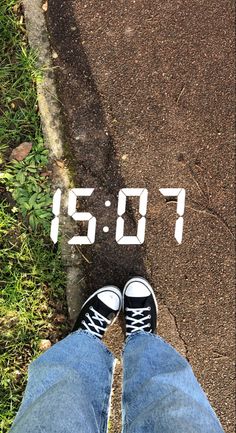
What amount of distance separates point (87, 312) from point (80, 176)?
701mm

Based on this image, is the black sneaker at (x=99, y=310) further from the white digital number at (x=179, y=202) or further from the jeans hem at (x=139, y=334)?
the white digital number at (x=179, y=202)

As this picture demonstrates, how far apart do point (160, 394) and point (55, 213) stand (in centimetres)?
103

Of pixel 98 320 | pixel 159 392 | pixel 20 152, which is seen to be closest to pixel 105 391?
pixel 159 392

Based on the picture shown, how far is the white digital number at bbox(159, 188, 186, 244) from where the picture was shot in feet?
8.03

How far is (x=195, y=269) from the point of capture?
8.07 ft

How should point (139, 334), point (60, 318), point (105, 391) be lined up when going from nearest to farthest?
1. point (105, 391)
2. point (139, 334)
3. point (60, 318)

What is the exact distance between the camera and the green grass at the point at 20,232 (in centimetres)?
236

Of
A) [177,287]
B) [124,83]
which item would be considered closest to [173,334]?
[177,287]

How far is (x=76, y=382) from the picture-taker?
6.38ft

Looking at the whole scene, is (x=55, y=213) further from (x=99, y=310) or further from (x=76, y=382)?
(x=76, y=382)

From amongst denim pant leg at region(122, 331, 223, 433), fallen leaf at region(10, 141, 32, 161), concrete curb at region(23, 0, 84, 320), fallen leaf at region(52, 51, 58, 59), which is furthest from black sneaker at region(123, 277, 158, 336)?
fallen leaf at region(52, 51, 58, 59)

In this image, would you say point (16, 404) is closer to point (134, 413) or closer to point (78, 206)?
point (134, 413)

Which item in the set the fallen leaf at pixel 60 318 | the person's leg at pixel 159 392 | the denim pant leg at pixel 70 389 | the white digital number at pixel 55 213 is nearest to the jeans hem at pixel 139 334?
the person's leg at pixel 159 392

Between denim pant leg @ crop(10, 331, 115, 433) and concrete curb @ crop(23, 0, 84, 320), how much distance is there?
334 millimetres
